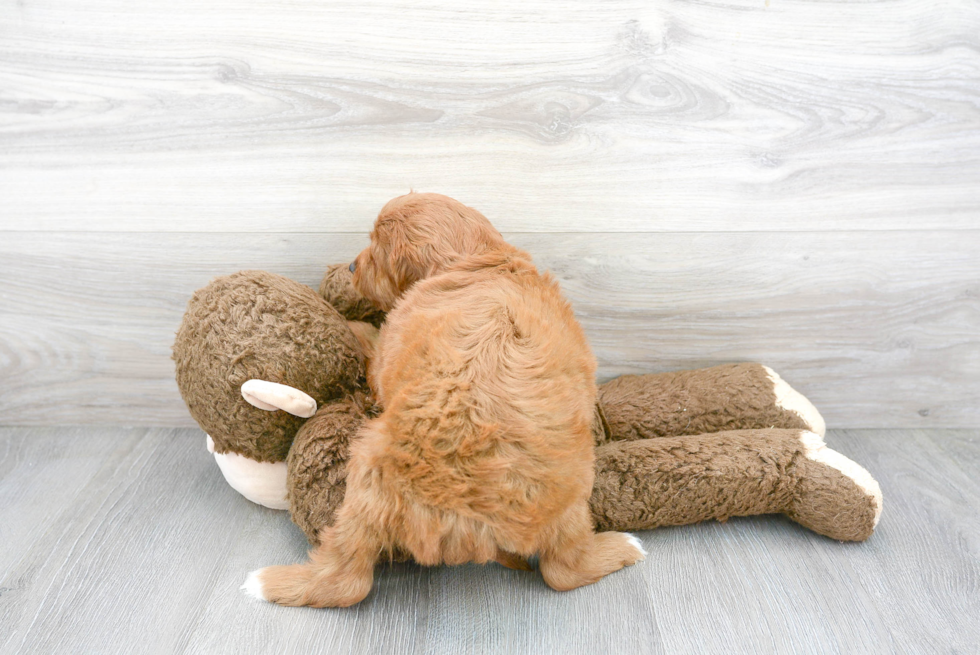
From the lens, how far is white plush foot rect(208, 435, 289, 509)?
1292 millimetres

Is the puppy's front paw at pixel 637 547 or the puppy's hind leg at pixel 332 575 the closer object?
the puppy's hind leg at pixel 332 575

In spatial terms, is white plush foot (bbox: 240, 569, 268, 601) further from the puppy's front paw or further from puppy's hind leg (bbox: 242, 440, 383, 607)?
the puppy's front paw

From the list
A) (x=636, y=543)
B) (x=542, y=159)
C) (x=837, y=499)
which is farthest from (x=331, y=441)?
(x=837, y=499)

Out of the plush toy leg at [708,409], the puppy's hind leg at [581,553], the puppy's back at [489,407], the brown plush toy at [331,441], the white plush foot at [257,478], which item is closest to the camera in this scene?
the puppy's back at [489,407]

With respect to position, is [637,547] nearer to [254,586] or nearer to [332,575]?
[332,575]

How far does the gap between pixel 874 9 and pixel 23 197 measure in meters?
1.84

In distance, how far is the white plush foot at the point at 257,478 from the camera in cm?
129

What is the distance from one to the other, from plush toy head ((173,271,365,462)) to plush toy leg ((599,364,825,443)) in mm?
590

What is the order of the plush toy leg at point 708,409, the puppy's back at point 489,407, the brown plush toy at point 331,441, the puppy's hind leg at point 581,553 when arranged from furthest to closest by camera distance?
the plush toy leg at point 708,409 < the brown plush toy at point 331,441 < the puppy's hind leg at point 581,553 < the puppy's back at point 489,407

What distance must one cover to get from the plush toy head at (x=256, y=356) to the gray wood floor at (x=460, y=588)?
232mm

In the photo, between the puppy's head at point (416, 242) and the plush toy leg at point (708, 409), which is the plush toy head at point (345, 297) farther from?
the plush toy leg at point (708, 409)

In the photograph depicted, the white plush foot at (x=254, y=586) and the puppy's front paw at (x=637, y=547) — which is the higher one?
the puppy's front paw at (x=637, y=547)

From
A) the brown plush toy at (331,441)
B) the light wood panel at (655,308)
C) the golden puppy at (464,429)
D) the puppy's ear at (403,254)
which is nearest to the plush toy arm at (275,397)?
the brown plush toy at (331,441)

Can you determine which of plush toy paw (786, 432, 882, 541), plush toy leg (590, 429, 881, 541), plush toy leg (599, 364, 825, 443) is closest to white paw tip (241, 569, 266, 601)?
plush toy leg (590, 429, 881, 541)
